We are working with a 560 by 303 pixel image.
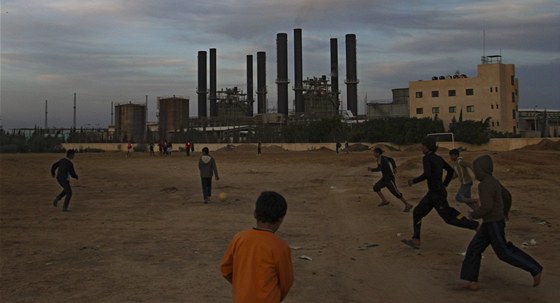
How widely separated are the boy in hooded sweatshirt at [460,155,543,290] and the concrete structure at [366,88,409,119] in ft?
266

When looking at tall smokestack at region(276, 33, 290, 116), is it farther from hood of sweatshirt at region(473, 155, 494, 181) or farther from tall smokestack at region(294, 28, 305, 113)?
hood of sweatshirt at region(473, 155, 494, 181)

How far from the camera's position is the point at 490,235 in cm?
665

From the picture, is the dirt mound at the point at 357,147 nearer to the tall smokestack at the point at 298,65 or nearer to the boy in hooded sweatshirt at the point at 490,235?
the tall smokestack at the point at 298,65

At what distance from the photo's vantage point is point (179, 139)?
81.2 m

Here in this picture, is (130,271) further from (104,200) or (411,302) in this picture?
(104,200)

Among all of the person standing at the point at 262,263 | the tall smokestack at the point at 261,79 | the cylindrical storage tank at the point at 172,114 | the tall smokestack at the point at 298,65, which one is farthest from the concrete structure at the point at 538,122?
the person standing at the point at 262,263

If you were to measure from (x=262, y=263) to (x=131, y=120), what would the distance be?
3636 inches

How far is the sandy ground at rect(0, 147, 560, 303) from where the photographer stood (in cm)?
666

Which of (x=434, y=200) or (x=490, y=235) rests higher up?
(x=434, y=200)

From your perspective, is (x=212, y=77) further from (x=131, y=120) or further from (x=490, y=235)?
(x=490, y=235)

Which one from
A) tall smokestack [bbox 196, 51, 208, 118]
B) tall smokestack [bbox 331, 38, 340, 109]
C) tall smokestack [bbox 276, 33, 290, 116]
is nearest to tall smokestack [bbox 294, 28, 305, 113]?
tall smokestack [bbox 276, 33, 290, 116]

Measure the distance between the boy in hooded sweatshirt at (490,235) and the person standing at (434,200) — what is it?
1.76 meters

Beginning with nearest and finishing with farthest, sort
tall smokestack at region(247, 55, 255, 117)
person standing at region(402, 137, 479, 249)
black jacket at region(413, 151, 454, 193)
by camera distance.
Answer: person standing at region(402, 137, 479, 249)
black jacket at region(413, 151, 454, 193)
tall smokestack at region(247, 55, 255, 117)

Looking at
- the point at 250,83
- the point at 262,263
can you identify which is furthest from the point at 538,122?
the point at 262,263
